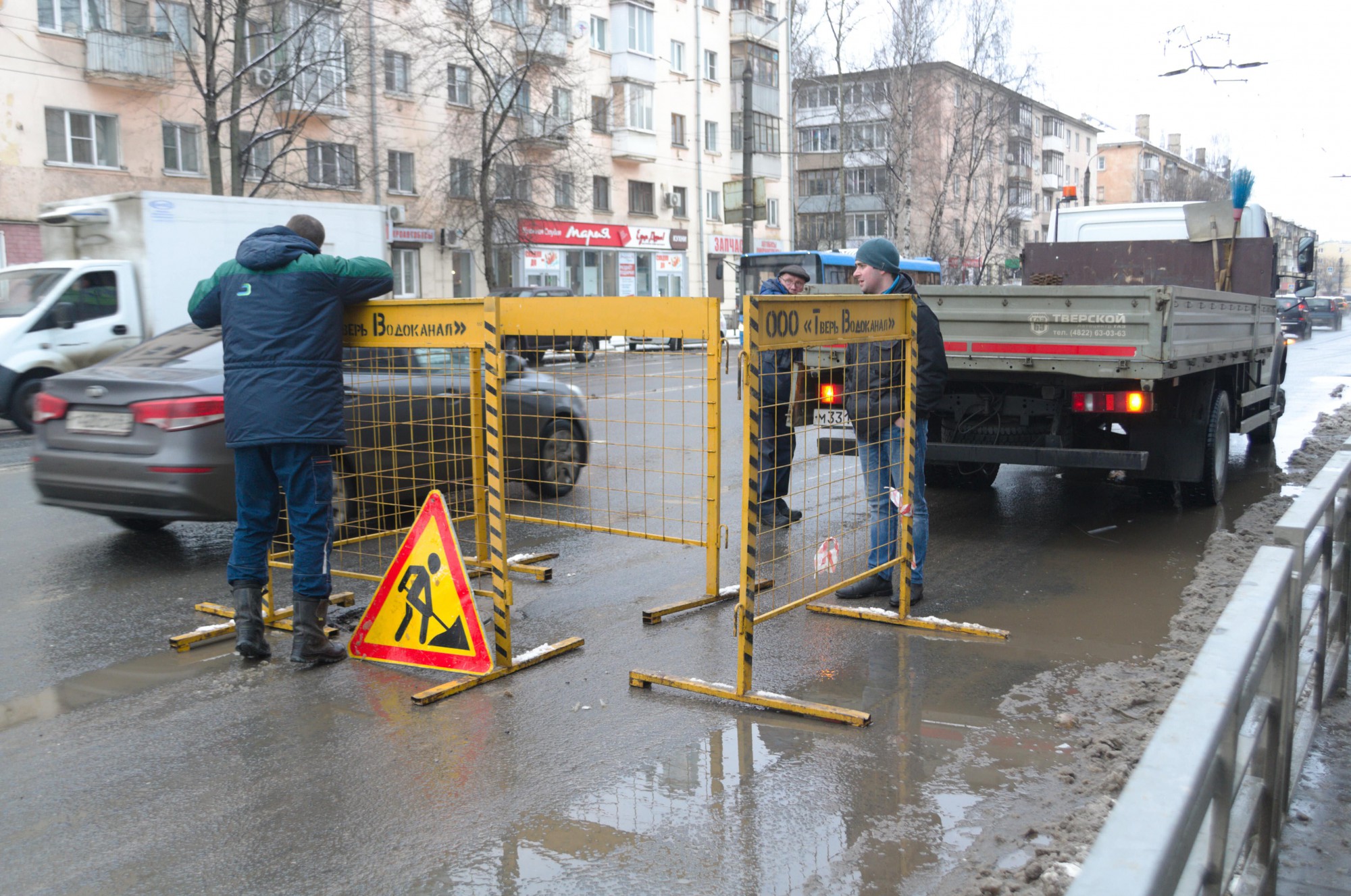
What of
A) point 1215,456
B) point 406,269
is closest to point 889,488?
point 1215,456

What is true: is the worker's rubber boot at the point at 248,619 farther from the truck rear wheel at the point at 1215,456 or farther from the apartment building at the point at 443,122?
the apartment building at the point at 443,122

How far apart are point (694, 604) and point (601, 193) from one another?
38.7 m

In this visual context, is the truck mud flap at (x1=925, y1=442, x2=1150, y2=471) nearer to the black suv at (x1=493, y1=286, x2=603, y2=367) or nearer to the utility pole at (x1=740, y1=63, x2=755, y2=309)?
the black suv at (x1=493, y1=286, x2=603, y2=367)

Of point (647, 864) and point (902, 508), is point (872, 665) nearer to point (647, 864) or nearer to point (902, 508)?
point (902, 508)

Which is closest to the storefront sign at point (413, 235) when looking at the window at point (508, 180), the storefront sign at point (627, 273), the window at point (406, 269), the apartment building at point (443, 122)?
the apartment building at point (443, 122)

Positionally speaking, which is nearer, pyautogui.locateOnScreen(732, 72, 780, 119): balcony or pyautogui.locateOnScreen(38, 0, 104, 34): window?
pyautogui.locateOnScreen(38, 0, 104, 34): window

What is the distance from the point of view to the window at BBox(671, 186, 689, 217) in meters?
46.5

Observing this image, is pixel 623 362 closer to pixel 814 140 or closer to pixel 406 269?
pixel 406 269

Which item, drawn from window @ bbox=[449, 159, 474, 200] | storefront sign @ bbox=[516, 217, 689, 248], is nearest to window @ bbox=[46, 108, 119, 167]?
window @ bbox=[449, 159, 474, 200]

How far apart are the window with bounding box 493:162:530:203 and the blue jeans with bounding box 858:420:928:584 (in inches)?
1182

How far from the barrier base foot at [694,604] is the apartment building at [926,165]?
8.79 m

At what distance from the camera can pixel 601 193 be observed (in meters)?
43.3

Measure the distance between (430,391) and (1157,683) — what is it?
168 inches

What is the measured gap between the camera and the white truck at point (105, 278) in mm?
14953
